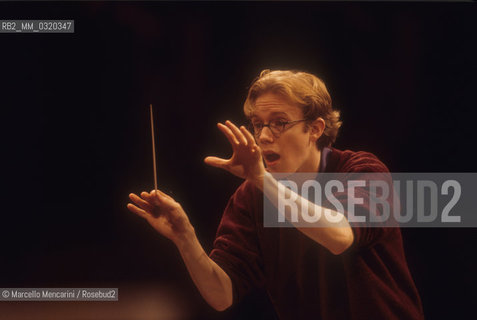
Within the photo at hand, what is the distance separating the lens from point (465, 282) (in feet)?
4.60

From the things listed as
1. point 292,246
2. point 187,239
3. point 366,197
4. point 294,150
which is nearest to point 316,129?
point 294,150

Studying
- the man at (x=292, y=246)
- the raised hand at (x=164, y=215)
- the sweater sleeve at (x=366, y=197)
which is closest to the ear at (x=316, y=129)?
the man at (x=292, y=246)

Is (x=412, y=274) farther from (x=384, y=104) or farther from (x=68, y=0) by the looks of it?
(x=68, y=0)

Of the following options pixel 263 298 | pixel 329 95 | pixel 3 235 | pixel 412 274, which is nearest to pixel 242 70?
pixel 329 95

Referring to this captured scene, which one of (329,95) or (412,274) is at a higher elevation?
(329,95)

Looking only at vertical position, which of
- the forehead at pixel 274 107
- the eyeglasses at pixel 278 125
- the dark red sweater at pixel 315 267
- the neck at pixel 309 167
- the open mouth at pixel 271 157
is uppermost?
the forehead at pixel 274 107

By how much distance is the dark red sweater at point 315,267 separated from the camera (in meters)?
1.30

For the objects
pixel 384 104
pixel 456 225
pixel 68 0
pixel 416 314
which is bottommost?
pixel 416 314

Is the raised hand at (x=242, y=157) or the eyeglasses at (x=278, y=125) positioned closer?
the raised hand at (x=242, y=157)

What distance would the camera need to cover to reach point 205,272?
1.33 m

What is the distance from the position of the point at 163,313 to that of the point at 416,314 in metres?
0.80

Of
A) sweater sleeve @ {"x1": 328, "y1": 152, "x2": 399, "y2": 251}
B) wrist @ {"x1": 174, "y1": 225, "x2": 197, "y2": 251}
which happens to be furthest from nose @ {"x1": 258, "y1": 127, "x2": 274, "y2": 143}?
wrist @ {"x1": 174, "y1": 225, "x2": 197, "y2": 251}

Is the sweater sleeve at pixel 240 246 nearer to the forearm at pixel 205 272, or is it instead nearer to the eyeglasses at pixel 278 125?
the forearm at pixel 205 272

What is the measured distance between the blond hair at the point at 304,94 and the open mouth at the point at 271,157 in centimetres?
13
